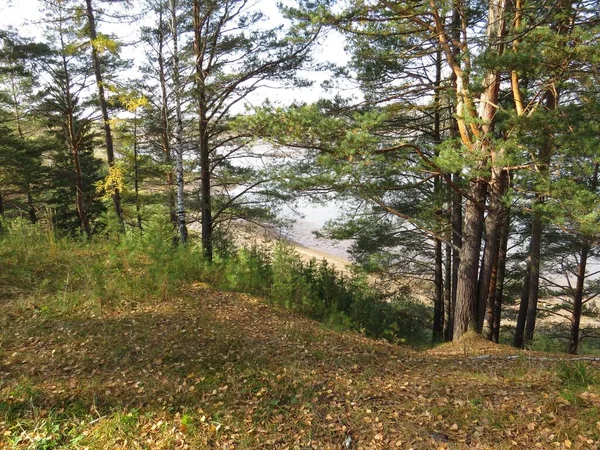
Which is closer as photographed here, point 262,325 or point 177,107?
point 262,325

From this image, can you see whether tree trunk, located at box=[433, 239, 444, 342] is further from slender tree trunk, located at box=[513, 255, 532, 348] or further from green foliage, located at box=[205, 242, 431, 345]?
slender tree trunk, located at box=[513, 255, 532, 348]

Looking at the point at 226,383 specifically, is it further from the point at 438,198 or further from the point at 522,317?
the point at 522,317

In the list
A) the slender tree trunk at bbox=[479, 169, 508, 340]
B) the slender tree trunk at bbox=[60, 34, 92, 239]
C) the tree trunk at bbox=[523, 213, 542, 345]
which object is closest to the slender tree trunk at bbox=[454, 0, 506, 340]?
the slender tree trunk at bbox=[479, 169, 508, 340]

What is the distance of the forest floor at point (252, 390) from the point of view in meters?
2.94

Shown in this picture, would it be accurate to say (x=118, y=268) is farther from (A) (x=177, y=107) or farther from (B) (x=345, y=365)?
(B) (x=345, y=365)

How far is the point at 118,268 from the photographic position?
6535 millimetres

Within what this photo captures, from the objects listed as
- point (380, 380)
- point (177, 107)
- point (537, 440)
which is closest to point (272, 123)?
point (177, 107)

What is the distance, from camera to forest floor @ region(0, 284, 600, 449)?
9.63 feet

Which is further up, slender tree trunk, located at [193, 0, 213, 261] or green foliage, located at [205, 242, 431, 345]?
slender tree trunk, located at [193, 0, 213, 261]

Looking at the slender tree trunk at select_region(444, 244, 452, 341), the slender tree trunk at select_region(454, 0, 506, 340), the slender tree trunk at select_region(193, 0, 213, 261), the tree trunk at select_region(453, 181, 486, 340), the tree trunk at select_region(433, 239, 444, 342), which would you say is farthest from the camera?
the tree trunk at select_region(433, 239, 444, 342)

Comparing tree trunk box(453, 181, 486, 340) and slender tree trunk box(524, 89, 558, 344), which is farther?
tree trunk box(453, 181, 486, 340)

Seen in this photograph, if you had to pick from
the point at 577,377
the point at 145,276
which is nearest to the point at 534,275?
the point at 577,377

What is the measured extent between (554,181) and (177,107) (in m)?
7.86

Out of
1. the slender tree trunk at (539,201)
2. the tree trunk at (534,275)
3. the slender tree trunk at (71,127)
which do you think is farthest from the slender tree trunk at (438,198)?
the slender tree trunk at (71,127)
